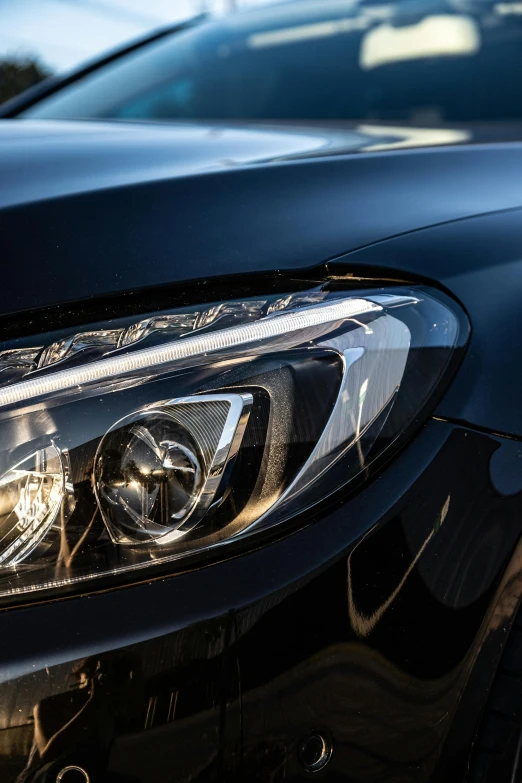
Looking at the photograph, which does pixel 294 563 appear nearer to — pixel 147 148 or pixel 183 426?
pixel 183 426

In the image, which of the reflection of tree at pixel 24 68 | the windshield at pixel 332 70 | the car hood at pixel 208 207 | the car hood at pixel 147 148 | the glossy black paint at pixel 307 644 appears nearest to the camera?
the glossy black paint at pixel 307 644

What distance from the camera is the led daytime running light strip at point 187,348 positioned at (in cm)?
84

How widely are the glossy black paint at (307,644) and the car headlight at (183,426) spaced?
0.04 meters

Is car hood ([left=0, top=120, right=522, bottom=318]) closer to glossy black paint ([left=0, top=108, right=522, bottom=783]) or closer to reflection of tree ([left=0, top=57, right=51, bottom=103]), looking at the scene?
glossy black paint ([left=0, top=108, right=522, bottom=783])

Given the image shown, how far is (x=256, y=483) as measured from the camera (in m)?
0.87

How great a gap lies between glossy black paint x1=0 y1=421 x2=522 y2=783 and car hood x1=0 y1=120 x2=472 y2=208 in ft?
1.48

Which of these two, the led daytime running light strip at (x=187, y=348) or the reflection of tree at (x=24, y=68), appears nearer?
the led daytime running light strip at (x=187, y=348)

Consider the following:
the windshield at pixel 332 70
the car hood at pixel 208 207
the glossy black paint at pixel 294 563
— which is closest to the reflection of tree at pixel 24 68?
the windshield at pixel 332 70

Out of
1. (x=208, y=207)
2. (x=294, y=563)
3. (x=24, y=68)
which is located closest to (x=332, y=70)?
(x=208, y=207)

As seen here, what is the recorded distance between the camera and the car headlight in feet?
2.72

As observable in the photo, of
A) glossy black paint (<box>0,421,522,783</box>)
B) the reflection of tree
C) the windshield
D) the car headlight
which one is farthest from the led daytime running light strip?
the reflection of tree

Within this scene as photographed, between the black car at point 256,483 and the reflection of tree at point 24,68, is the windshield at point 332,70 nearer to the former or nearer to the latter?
the black car at point 256,483

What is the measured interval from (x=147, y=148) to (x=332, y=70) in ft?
3.73

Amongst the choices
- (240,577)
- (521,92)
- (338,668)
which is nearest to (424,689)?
(338,668)
